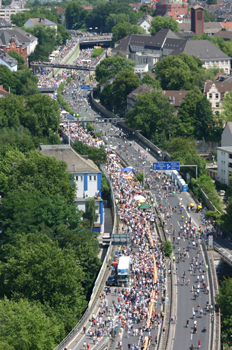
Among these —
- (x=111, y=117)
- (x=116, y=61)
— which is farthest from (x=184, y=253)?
(x=116, y=61)

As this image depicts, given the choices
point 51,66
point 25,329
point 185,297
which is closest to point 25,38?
point 51,66

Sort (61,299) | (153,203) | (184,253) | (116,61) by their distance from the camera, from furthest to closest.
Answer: (116,61) < (153,203) < (184,253) < (61,299)

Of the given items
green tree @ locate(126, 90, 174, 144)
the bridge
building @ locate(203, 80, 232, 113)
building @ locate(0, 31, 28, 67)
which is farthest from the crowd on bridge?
building @ locate(0, 31, 28, 67)

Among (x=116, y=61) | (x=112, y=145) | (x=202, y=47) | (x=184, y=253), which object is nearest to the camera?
(x=184, y=253)

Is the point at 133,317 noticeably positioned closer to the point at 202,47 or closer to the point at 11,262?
the point at 11,262

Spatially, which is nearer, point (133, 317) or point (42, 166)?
point (133, 317)

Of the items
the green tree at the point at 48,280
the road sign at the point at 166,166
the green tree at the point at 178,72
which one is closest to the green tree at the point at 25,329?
the green tree at the point at 48,280
